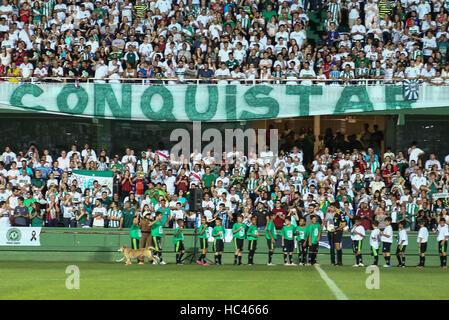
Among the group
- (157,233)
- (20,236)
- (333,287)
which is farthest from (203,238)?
(333,287)

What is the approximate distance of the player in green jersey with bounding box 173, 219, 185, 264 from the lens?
21.1 metres

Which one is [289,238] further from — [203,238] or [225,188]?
[225,188]

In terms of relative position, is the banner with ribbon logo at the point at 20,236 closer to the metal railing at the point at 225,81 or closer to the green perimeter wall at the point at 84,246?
the green perimeter wall at the point at 84,246

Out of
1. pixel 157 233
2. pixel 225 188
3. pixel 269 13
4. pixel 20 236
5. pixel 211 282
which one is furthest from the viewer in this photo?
pixel 269 13

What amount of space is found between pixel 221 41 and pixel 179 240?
738 centimetres

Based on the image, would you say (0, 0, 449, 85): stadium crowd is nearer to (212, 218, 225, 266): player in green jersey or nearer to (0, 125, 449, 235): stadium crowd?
(0, 125, 449, 235): stadium crowd

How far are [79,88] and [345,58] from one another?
835 centimetres

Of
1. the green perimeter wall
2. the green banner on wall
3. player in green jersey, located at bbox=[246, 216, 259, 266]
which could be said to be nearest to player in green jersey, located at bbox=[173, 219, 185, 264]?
the green perimeter wall

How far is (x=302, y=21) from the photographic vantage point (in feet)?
87.2

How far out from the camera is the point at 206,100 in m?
24.9

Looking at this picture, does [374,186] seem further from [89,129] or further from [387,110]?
[89,129]

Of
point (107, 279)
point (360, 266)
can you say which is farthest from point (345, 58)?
point (107, 279)

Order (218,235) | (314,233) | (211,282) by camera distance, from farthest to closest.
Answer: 1. (218,235)
2. (314,233)
3. (211,282)

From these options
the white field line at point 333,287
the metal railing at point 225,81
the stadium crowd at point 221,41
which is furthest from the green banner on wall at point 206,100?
the white field line at point 333,287
